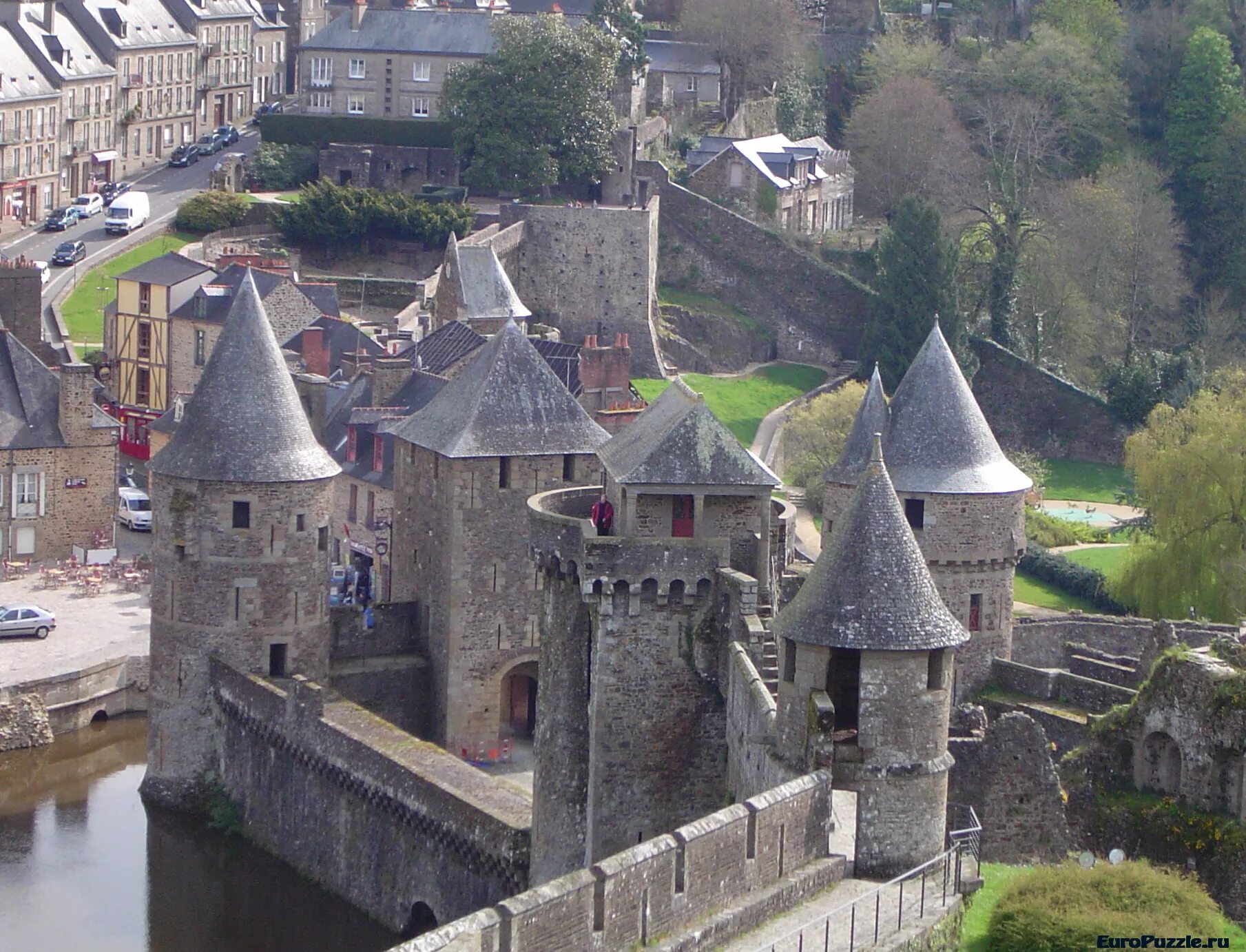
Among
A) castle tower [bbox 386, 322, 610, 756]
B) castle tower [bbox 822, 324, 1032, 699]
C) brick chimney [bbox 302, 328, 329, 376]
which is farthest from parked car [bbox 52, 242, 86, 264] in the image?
castle tower [bbox 822, 324, 1032, 699]

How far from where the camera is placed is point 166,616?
148 ft

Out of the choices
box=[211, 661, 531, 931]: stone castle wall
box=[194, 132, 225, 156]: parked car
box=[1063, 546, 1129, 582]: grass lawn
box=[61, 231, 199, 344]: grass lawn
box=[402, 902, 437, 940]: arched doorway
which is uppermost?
box=[194, 132, 225, 156]: parked car

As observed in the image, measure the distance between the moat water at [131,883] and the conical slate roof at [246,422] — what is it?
19.1 feet

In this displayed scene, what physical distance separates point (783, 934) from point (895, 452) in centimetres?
1808

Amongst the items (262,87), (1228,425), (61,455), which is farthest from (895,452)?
(262,87)

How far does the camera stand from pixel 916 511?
43500mm

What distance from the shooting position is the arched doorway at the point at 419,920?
3931cm

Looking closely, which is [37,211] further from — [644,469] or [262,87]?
[644,469]

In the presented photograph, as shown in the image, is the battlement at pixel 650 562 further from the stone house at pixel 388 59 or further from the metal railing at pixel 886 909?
the stone house at pixel 388 59

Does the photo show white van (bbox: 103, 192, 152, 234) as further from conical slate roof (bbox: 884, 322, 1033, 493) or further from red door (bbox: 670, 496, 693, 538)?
red door (bbox: 670, 496, 693, 538)

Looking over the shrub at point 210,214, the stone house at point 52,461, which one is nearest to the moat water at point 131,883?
the stone house at point 52,461

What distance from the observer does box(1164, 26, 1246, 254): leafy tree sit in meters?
93.6

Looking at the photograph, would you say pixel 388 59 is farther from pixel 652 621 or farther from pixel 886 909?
pixel 886 909

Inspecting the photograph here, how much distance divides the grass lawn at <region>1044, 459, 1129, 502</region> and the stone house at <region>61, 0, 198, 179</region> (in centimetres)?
3766
